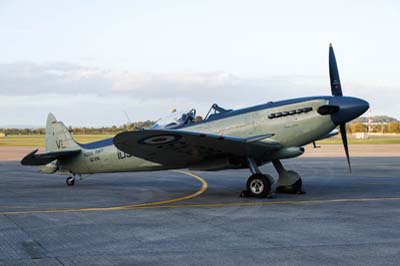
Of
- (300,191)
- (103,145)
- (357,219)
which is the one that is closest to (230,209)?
(357,219)

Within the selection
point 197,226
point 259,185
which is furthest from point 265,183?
point 197,226

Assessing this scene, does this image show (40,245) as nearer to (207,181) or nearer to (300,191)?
(300,191)

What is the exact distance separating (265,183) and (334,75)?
10.9ft

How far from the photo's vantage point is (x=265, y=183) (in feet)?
37.9

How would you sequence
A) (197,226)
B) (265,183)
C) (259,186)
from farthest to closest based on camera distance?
(259,186)
(265,183)
(197,226)

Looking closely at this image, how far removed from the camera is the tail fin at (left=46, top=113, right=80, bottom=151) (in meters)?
15.5

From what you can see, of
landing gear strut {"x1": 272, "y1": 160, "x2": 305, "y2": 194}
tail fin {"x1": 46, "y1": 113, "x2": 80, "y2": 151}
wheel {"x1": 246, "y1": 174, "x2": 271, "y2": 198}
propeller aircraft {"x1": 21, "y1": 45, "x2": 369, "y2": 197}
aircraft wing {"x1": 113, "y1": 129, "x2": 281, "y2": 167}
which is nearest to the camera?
aircraft wing {"x1": 113, "y1": 129, "x2": 281, "y2": 167}

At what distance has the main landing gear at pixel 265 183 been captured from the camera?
38.0ft

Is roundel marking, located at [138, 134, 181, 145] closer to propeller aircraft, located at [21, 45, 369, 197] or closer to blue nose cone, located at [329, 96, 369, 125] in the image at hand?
propeller aircraft, located at [21, 45, 369, 197]

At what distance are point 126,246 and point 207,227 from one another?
174cm

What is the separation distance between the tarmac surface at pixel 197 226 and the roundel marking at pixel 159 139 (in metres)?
1.31

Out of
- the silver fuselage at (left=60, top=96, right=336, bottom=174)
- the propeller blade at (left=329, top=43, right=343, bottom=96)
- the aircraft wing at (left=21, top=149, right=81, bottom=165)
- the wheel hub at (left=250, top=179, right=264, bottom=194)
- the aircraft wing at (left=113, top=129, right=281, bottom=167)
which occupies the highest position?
the propeller blade at (left=329, top=43, right=343, bottom=96)

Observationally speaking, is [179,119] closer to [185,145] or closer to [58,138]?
[185,145]

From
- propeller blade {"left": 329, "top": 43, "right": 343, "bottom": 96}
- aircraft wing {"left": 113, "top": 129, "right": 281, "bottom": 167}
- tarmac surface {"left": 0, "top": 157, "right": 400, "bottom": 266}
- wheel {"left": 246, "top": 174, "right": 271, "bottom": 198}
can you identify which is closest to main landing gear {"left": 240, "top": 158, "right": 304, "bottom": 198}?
wheel {"left": 246, "top": 174, "right": 271, "bottom": 198}
